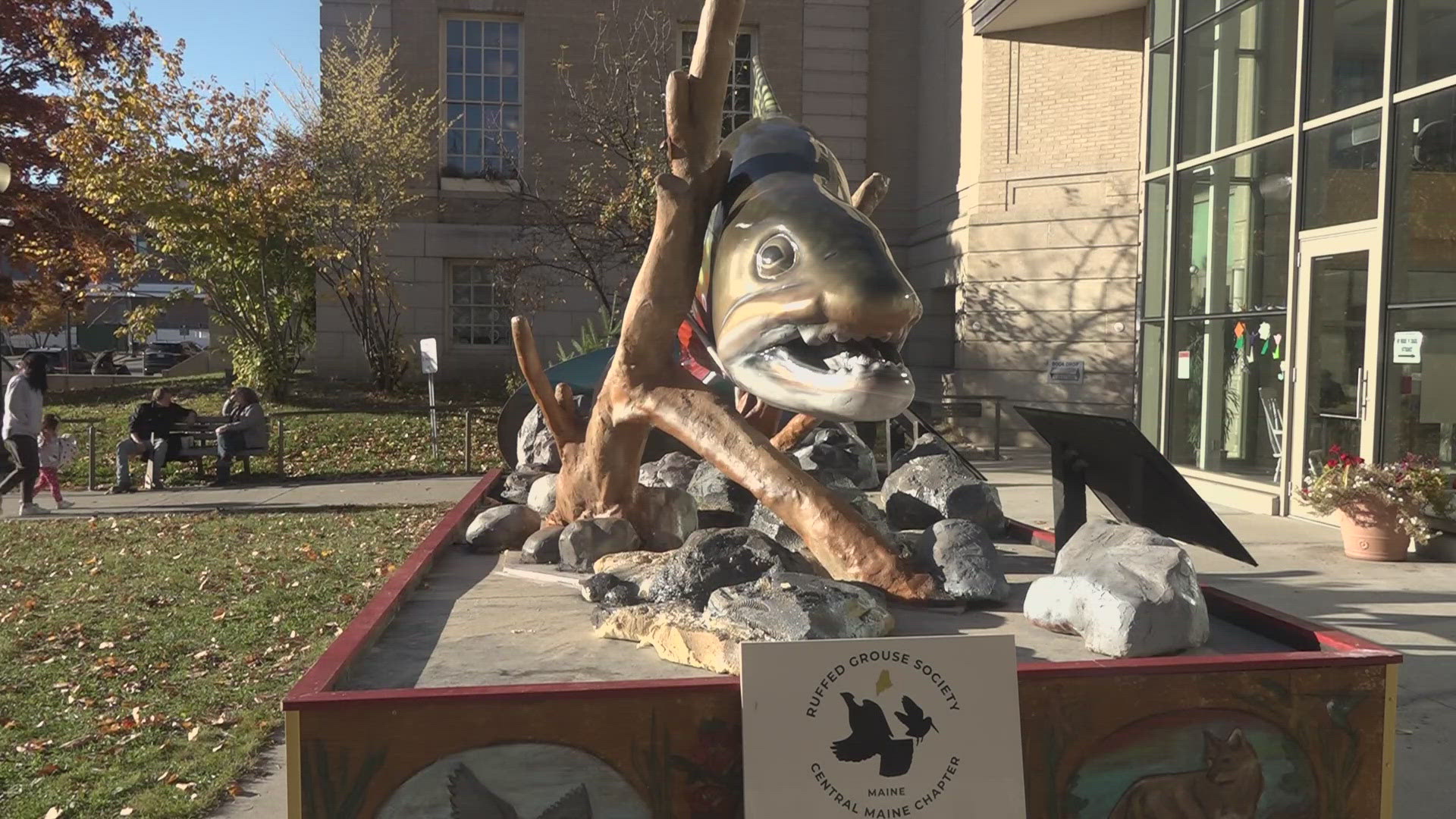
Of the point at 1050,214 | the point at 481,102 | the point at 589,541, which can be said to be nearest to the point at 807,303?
the point at 589,541

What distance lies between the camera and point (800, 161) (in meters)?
4.93

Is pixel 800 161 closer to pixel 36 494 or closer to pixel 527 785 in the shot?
pixel 527 785

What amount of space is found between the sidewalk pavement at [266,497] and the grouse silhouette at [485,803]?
29.4 feet

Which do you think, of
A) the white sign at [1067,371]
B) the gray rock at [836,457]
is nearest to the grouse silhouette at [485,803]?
the gray rock at [836,457]

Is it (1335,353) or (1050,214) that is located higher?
(1050,214)

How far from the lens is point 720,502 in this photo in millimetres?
6160

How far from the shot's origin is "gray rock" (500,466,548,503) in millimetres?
7301

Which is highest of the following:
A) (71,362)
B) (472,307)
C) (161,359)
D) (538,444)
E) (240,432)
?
(472,307)

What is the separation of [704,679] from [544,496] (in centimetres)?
362

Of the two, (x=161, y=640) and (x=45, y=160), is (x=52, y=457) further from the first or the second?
(x=45, y=160)

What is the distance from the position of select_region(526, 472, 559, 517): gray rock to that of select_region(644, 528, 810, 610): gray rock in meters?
2.05

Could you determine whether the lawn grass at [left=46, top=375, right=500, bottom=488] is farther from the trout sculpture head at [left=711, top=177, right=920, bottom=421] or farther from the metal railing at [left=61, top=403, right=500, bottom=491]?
the trout sculpture head at [left=711, top=177, right=920, bottom=421]

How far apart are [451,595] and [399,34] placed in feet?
55.6

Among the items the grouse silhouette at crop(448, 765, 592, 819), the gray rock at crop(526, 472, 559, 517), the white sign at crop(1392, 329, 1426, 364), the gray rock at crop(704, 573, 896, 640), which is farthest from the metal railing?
the grouse silhouette at crop(448, 765, 592, 819)
